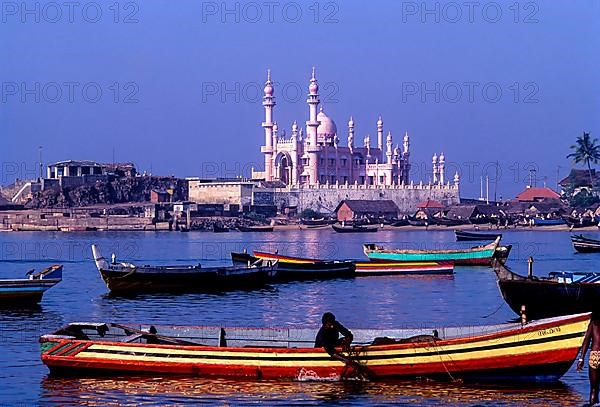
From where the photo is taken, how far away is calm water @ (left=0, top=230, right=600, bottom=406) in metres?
17.1

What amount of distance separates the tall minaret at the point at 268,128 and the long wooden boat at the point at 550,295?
105556 mm

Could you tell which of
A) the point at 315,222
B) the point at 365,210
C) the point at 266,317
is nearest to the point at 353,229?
the point at 315,222

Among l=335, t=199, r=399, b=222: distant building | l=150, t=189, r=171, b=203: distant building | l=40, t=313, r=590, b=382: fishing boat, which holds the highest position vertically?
l=150, t=189, r=171, b=203: distant building

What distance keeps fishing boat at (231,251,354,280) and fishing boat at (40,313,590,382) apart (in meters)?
21.8

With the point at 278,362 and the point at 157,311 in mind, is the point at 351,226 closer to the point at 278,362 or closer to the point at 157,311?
the point at 157,311

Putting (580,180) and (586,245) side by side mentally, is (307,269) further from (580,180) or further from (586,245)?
(580,180)

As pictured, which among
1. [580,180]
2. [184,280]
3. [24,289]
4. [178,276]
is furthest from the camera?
[580,180]

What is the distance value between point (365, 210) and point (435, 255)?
72904 mm

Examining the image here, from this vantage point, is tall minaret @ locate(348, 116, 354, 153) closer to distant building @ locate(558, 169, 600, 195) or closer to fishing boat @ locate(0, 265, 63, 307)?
distant building @ locate(558, 169, 600, 195)

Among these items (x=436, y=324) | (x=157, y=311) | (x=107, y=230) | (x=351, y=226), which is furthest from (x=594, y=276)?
(x=107, y=230)

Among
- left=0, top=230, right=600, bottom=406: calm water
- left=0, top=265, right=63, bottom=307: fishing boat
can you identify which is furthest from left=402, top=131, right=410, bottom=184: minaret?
left=0, top=265, right=63, bottom=307: fishing boat

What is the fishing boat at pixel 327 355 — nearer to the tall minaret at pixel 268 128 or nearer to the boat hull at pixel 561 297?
the boat hull at pixel 561 297

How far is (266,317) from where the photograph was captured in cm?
2992

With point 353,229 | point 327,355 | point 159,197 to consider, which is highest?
point 159,197
